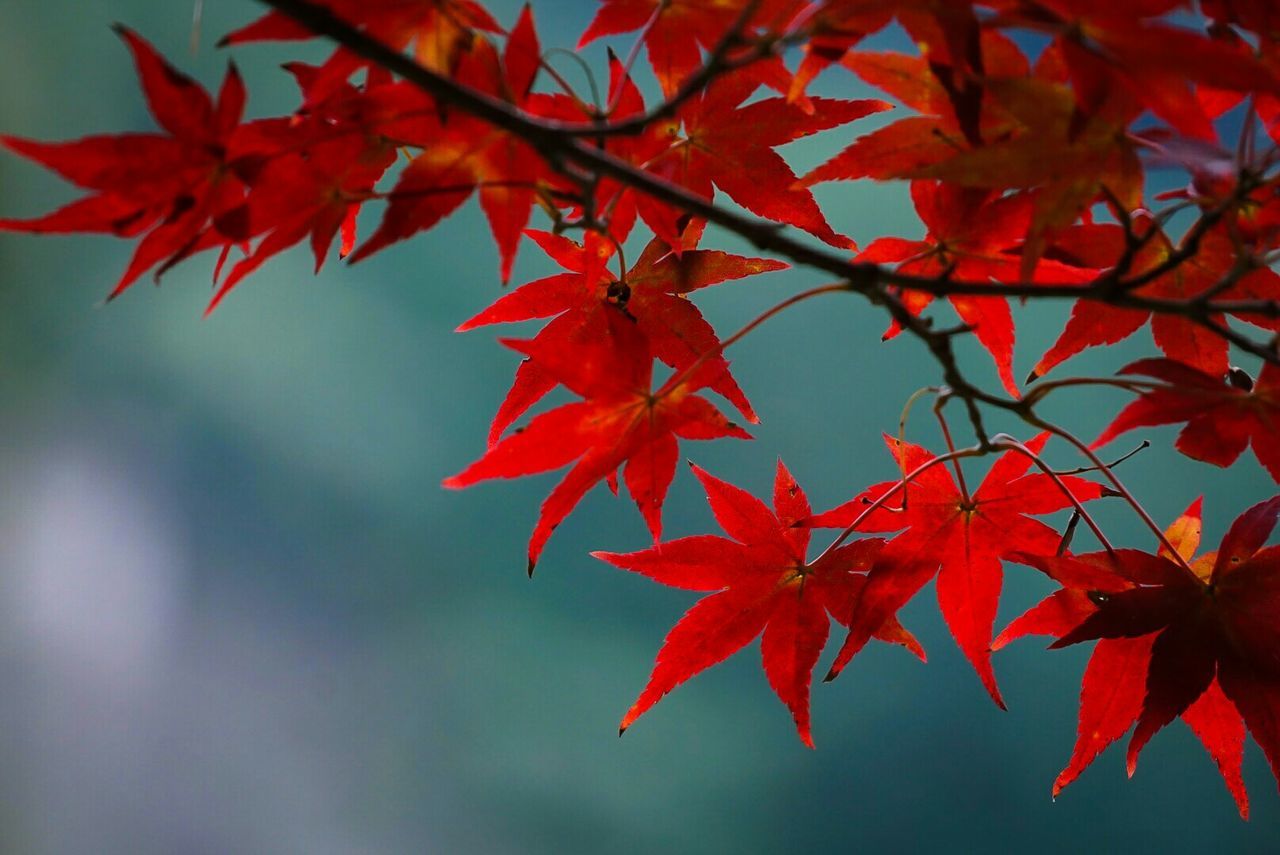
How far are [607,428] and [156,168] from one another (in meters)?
0.22

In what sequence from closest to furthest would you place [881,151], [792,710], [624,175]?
[624,175]
[881,151]
[792,710]

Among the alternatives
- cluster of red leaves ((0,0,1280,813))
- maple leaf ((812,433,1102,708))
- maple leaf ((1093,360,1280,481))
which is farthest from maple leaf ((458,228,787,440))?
maple leaf ((1093,360,1280,481))

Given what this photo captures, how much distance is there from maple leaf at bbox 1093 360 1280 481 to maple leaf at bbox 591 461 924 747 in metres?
0.17

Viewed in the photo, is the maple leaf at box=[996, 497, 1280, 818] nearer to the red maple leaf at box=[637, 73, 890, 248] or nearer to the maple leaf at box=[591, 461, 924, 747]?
the maple leaf at box=[591, 461, 924, 747]

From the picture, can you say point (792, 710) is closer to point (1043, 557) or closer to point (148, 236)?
point (1043, 557)

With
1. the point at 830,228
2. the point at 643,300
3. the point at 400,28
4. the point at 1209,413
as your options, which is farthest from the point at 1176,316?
the point at 400,28

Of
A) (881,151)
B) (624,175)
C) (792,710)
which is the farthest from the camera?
(792,710)

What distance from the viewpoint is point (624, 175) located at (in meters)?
0.33

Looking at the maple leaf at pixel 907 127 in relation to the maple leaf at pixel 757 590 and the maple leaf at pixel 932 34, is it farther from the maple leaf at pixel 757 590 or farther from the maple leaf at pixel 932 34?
the maple leaf at pixel 757 590

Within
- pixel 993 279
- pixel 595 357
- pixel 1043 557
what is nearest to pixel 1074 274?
pixel 993 279

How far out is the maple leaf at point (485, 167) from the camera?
376 mm

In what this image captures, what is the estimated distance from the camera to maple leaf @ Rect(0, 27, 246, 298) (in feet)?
1.18

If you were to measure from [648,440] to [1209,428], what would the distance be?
0.92 feet

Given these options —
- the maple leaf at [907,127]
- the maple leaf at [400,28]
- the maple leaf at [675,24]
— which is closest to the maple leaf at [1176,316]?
the maple leaf at [907,127]
